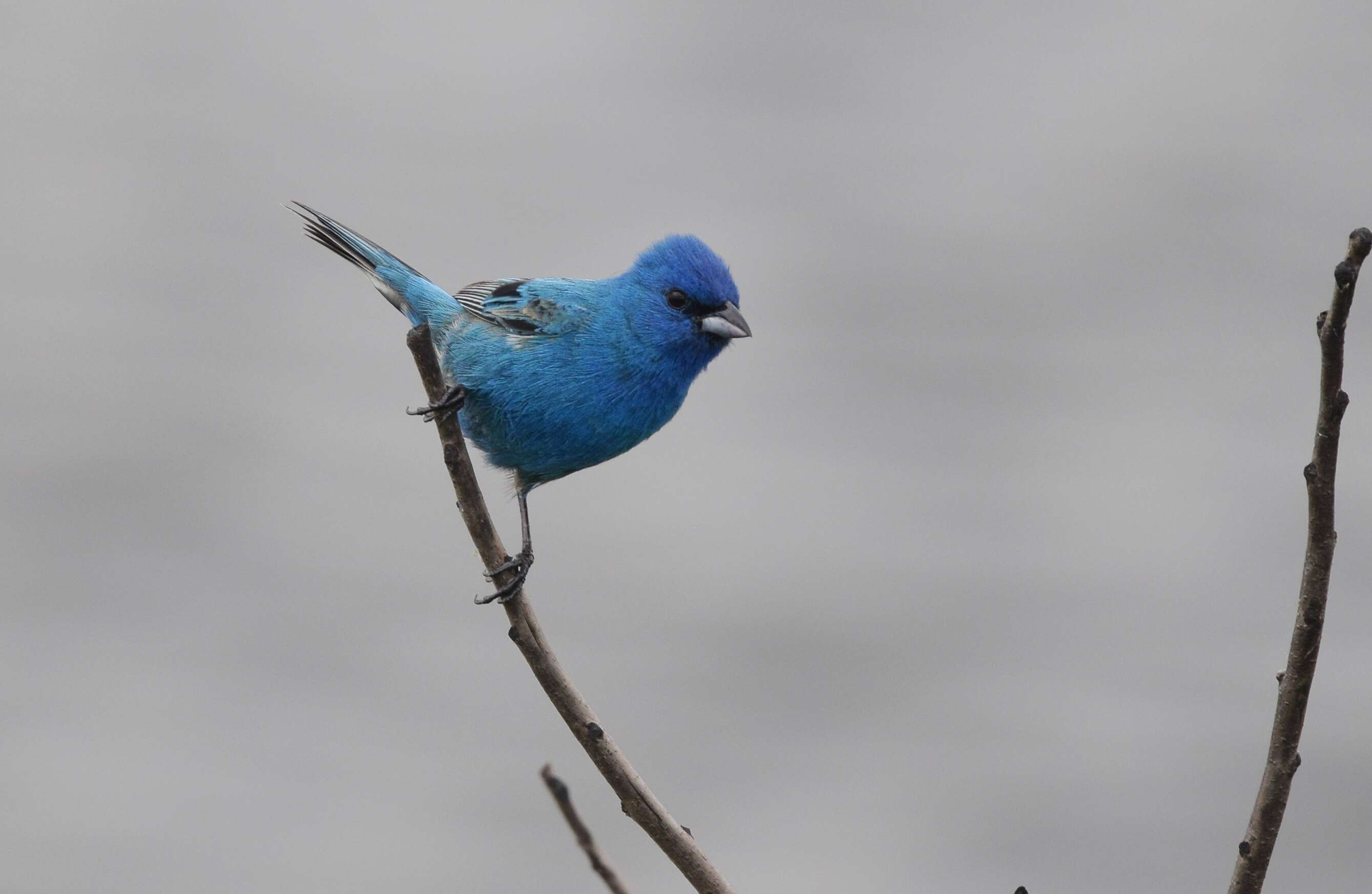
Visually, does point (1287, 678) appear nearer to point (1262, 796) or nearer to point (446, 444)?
point (1262, 796)

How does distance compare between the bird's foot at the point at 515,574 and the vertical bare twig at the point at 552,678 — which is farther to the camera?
the bird's foot at the point at 515,574

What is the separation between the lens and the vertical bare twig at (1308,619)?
Result: 1556 millimetres

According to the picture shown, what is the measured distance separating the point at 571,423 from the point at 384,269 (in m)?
1.24

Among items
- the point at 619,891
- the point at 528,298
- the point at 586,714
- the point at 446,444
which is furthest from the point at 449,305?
the point at 619,891

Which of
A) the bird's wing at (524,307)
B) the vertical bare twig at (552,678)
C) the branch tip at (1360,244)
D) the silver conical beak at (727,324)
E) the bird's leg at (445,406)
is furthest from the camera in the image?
the bird's wing at (524,307)

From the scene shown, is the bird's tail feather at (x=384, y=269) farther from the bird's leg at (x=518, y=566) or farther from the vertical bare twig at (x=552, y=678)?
the vertical bare twig at (x=552, y=678)

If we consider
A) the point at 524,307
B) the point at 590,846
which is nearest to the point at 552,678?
the point at 590,846

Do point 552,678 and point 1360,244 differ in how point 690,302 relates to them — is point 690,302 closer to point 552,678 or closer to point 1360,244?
point 552,678

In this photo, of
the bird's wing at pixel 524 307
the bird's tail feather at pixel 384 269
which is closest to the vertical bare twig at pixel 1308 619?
the bird's wing at pixel 524 307

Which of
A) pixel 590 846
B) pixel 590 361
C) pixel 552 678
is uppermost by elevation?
pixel 590 361

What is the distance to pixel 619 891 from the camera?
1604 mm

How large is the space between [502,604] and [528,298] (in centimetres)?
174

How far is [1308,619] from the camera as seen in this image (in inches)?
66.4

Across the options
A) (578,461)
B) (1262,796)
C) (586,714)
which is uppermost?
(578,461)
